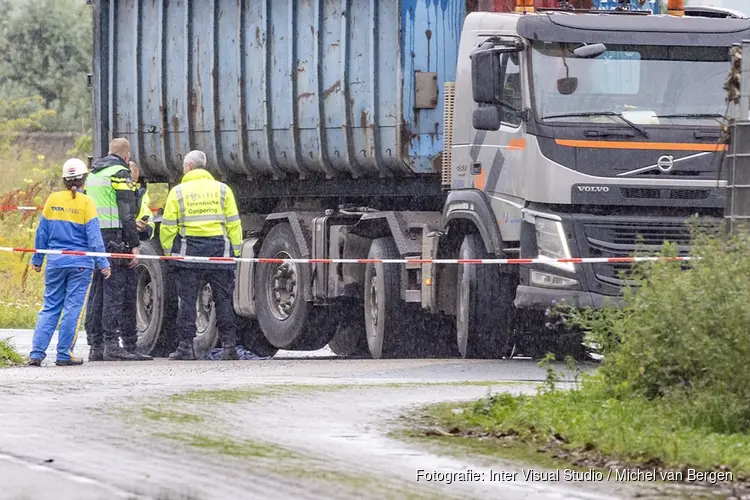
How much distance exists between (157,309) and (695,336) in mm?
11144

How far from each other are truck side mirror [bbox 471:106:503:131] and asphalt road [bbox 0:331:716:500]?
7.26 feet

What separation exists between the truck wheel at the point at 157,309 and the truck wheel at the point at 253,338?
77 centimetres

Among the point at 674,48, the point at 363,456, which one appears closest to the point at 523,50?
the point at 674,48

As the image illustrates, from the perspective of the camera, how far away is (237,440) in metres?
8.70

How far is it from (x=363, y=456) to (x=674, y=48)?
25.0 feet

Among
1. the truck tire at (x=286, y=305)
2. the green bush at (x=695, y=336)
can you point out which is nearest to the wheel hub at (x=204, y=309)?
the truck tire at (x=286, y=305)

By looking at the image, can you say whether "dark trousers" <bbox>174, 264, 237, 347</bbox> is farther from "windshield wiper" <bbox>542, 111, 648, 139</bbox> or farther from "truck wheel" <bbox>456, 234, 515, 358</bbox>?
"windshield wiper" <bbox>542, 111, 648, 139</bbox>

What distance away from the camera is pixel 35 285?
27125mm

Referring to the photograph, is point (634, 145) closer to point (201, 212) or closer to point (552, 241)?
point (552, 241)

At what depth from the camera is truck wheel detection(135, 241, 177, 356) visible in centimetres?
1983

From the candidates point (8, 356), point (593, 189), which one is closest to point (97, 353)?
point (8, 356)

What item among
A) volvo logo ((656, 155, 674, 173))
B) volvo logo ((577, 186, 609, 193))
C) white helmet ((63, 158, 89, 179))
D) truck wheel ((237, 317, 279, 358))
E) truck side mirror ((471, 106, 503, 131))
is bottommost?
truck wheel ((237, 317, 279, 358))

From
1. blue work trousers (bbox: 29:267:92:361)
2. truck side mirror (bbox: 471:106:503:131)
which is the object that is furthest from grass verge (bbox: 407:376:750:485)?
blue work trousers (bbox: 29:267:92:361)

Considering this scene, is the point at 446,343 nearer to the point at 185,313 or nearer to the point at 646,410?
the point at 185,313
